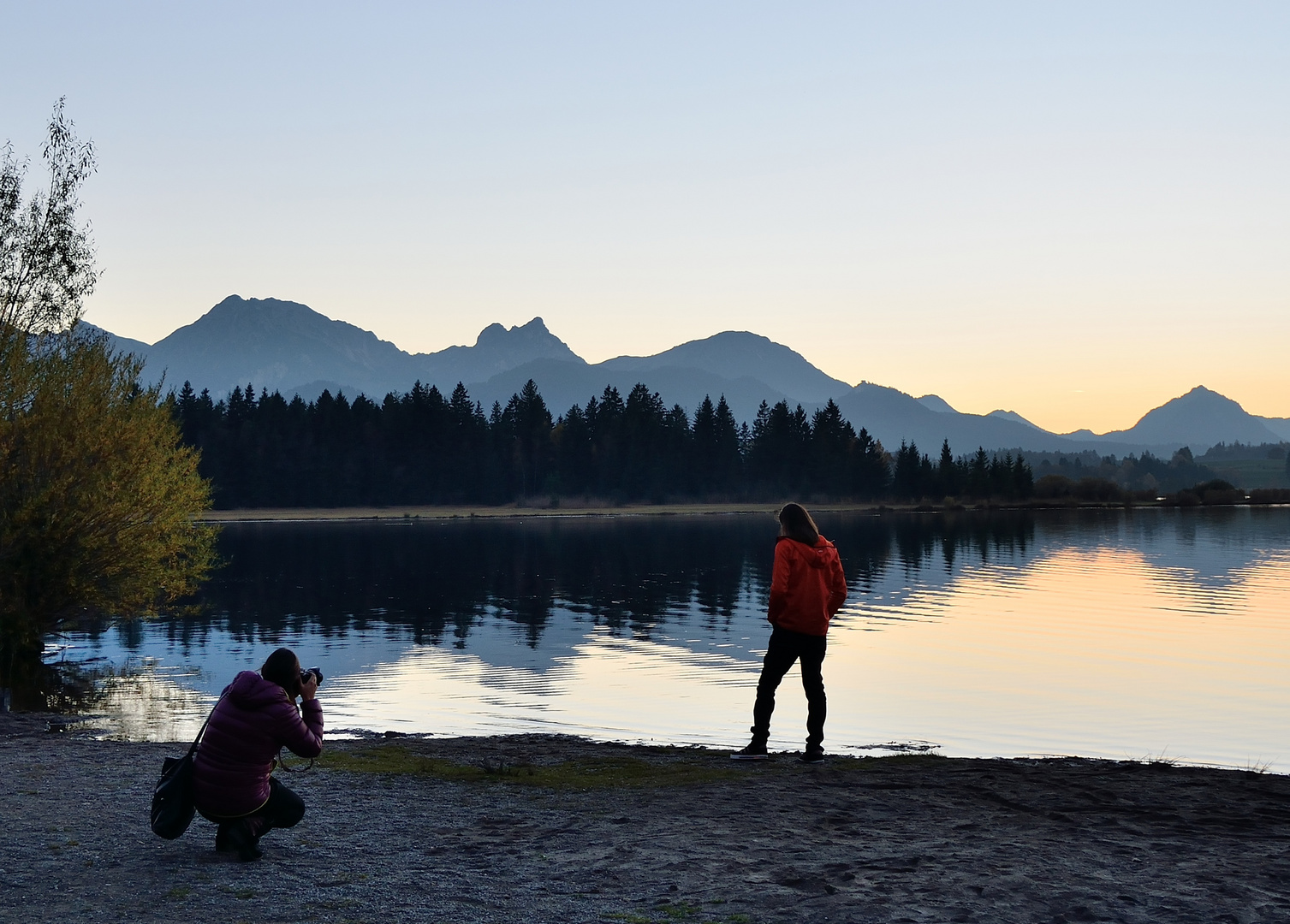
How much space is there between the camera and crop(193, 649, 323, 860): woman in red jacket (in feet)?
31.2

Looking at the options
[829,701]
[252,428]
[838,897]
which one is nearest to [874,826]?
[838,897]

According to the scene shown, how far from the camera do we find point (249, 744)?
9609 mm

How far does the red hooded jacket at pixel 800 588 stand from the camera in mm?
15117

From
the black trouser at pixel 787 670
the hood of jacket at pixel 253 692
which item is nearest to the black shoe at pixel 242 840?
the hood of jacket at pixel 253 692

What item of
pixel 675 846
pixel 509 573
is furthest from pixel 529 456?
pixel 675 846

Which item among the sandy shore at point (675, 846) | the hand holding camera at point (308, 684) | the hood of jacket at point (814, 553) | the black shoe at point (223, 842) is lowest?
the sandy shore at point (675, 846)

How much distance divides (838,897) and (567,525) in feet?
416

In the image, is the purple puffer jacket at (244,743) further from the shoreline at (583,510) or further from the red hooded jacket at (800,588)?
the shoreline at (583,510)

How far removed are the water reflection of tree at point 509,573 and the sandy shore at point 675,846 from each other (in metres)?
22.1

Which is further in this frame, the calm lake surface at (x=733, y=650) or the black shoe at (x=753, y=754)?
the calm lake surface at (x=733, y=650)

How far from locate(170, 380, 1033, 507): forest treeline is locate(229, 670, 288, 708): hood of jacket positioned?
154658 millimetres

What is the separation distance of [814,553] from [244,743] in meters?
8.23

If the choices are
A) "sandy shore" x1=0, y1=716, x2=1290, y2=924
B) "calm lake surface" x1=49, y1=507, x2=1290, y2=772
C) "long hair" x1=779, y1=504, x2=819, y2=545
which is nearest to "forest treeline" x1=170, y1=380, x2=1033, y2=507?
"calm lake surface" x1=49, y1=507, x2=1290, y2=772

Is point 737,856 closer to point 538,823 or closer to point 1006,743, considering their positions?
point 538,823
